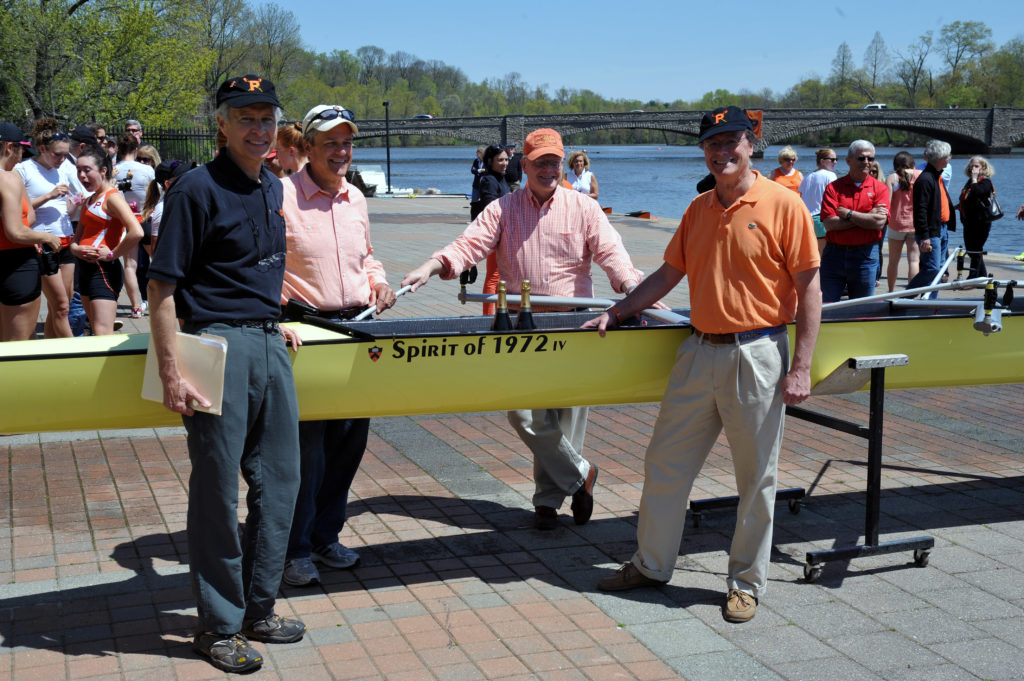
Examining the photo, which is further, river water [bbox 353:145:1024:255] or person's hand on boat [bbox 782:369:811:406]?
river water [bbox 353:145:1024:255]

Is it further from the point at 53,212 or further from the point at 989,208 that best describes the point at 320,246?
the point at 989,208

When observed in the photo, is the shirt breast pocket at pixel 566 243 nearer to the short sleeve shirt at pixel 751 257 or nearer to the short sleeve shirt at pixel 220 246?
the short sleeve shirt at pixel 751 257

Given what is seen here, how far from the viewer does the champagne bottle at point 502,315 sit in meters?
4.45

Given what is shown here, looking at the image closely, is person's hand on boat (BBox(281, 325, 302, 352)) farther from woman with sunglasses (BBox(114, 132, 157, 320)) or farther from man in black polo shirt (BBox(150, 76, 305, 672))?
woman with sunglasses (BBox(114, 132, 157, 320))

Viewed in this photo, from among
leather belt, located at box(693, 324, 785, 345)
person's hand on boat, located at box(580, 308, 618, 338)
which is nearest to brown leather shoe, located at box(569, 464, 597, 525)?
person's hand on boat, located at box(580, 308, 618, 338)

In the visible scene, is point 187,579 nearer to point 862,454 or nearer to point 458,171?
point 862,454

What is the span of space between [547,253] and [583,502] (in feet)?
3.90

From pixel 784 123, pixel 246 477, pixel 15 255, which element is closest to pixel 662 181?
pixel 784 123

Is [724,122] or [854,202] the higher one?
[724,122]

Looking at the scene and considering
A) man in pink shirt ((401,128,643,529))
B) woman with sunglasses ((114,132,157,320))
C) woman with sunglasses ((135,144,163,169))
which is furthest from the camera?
woman with sunglasses ((135,144,163,169))

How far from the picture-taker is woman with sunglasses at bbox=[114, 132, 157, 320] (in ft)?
36.0

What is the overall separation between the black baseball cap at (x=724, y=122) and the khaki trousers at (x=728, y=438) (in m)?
0.79

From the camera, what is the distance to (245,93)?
3527mm

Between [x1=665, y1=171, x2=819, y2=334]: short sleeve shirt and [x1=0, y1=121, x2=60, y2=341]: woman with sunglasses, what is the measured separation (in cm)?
464
